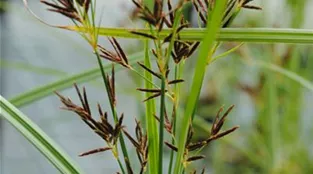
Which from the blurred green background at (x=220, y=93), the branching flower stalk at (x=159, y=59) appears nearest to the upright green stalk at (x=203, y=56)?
the branching flower stalk at (x=159, y=59)

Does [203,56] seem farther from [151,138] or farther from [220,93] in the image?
[220,93]

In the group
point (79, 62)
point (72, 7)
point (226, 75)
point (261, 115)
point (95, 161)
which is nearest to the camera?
point (72, 7)

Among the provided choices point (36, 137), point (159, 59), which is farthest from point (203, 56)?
point (36, 137)

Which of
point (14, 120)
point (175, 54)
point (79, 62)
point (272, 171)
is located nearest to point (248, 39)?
point (175, 54)

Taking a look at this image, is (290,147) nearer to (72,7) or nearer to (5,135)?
(72,7)

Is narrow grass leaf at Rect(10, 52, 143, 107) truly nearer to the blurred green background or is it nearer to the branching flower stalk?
the branching flower stalk

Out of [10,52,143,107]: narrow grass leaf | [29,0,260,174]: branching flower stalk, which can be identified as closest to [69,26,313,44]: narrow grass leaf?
[29,0,260,174]: branching flower stalk

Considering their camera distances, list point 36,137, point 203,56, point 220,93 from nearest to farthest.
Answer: point 203,56, point 36,137, point 220,93

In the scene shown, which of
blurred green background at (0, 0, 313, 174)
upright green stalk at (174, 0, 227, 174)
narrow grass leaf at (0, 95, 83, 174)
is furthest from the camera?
blurred green background at (0, 0, 313, 174)

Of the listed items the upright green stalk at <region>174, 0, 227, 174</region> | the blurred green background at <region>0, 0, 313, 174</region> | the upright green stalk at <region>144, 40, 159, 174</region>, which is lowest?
the blurred green background at <region>0, 0, 313, 174</region>
